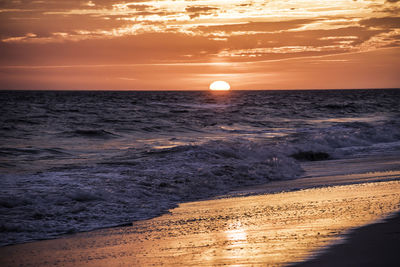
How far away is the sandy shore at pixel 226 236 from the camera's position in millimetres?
4078

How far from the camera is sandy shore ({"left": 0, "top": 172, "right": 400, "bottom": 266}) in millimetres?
4078

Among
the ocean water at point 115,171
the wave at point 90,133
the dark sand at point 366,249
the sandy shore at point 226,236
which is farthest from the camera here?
the wave at point 90,133

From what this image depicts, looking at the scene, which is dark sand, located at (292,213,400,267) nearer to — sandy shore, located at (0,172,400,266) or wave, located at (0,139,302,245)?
sandy shore, located at (0,172,400,266)

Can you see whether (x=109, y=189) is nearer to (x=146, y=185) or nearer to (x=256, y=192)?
(x=146, y=185)

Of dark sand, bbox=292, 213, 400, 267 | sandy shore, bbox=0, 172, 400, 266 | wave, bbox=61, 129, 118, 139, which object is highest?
dark sand, bbox=292, 213, 400, 267

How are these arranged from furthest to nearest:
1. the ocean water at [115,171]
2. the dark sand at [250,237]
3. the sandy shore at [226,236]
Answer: the ocean water at [115,171]
the sandy shore at [226,236]
the dark sand at [250,237]

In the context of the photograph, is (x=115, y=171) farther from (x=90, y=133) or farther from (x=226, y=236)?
(x=90, y=133)

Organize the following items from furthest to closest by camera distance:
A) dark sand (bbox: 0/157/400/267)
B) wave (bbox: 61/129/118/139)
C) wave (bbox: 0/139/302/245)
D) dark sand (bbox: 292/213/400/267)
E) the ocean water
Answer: wave (bbox: 61/129/118/139)
the ocean water
wave (bbox: 0/139/302/245)
dark sand (bbox: 0/157/400/267)
dark sand (bbox: 292/213/400/267)

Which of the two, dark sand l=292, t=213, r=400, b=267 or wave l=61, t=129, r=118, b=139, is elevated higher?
dark sand l=292, t=213, r=400, b=267

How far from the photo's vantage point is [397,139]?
19.9 metres

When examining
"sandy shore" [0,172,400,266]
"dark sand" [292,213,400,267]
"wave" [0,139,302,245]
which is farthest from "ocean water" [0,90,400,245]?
"dark sand" [292,213,400,267]

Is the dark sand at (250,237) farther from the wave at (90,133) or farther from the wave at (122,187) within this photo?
the wave at (90,133)

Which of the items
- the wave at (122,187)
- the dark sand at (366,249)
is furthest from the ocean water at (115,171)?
the dark sand at (366,249)

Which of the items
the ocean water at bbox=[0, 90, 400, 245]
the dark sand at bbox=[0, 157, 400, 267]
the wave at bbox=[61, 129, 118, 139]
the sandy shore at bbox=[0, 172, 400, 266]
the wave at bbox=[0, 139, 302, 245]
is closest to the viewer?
the dark sand at bbox=[0, 157, 400, 267]
